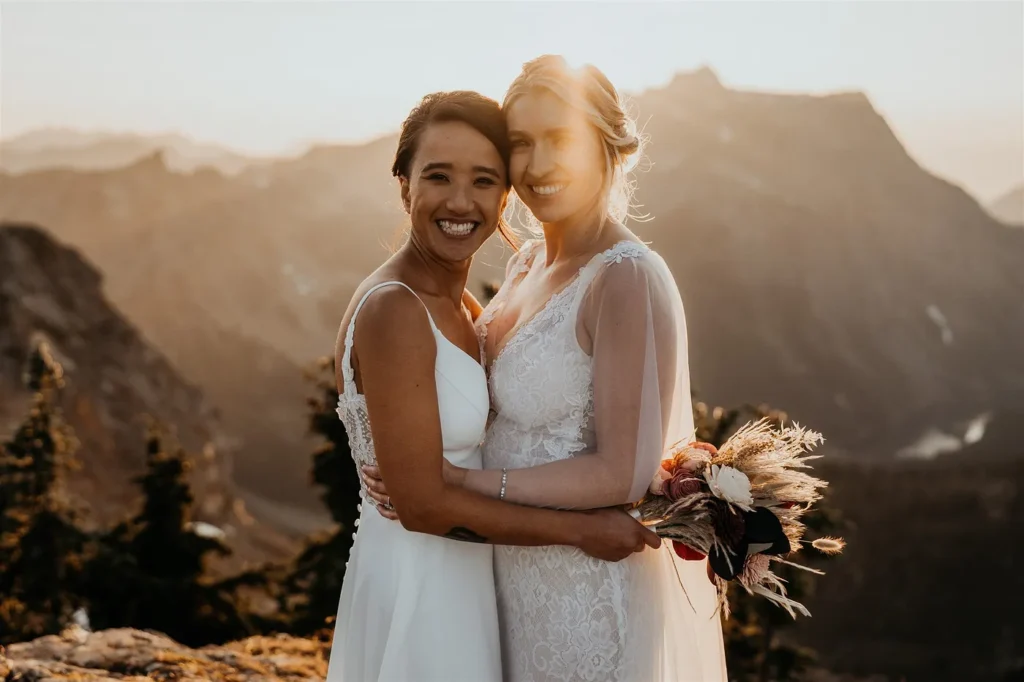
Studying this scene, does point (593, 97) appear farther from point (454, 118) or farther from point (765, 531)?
point (765, 531)

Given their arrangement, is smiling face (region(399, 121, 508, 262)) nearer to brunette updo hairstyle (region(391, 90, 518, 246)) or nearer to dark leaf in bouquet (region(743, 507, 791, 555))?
brunette updo hairstyle (region(391, 90, 518, 246))

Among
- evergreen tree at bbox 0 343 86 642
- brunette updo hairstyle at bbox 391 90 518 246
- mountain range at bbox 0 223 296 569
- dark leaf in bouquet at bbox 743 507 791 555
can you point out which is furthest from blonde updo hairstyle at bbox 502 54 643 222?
mountain range at bbox 0 223 296 569

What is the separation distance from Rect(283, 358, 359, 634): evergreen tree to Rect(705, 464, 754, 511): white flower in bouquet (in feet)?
35.7

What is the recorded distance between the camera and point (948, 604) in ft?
142

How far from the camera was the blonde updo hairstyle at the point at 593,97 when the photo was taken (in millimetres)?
3562

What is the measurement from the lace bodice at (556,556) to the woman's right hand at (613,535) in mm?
132

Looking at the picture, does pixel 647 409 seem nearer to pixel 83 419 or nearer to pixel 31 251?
pixel 83 419

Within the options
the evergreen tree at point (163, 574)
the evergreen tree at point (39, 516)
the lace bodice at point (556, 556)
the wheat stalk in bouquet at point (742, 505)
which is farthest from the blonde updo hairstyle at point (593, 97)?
the evergreen tree at point (163, 574)

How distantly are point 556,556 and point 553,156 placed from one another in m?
1.62

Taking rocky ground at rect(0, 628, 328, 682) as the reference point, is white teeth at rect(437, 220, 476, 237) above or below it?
above

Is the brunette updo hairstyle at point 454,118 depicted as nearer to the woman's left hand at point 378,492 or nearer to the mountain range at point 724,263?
the woman's left hand at point 378,492

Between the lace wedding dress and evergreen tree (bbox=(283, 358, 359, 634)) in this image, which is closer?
the lace wedding dress

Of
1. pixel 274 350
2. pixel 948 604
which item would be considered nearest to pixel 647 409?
pixel 948 604

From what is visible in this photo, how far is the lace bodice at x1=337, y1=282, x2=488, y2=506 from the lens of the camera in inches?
133
